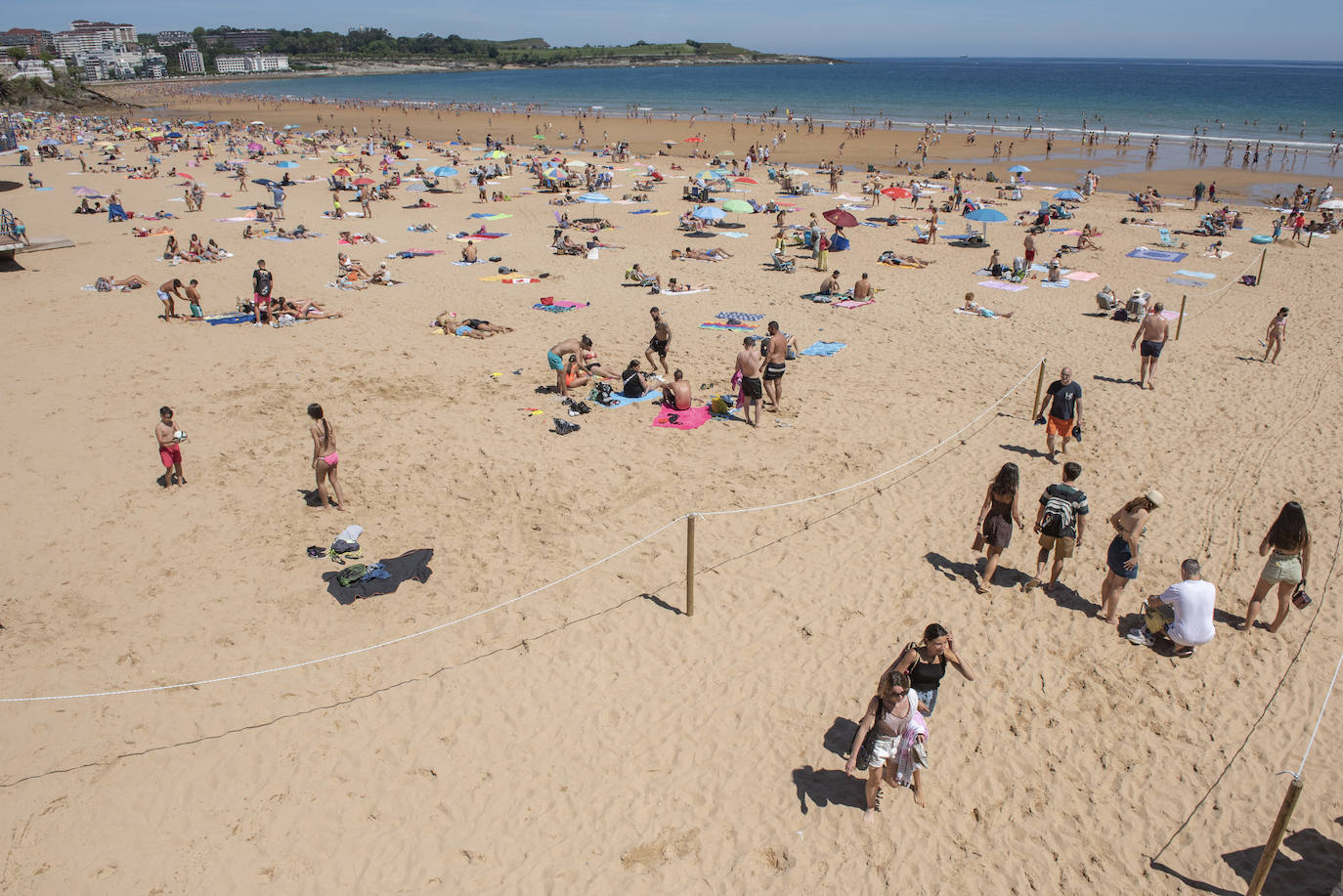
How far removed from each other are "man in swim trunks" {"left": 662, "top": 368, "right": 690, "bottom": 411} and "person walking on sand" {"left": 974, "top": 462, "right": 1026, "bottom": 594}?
5.08 m

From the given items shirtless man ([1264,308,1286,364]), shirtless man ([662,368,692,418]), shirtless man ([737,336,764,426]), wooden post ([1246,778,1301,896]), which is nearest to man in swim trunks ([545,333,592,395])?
shirtless man ([662,368,692,418])

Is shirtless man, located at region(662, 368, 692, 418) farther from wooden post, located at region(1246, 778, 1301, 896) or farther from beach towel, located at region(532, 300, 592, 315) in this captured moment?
wooden post, located at region(1246, 778, 1301, 896)

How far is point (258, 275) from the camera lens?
15469mm

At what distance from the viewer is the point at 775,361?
11.5 metres

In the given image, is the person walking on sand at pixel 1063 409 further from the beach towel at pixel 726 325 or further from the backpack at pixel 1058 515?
the beach towel at pixel 726 325

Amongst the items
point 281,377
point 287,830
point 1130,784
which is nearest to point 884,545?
point 1130,784

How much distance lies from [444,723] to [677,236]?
20.7 metres

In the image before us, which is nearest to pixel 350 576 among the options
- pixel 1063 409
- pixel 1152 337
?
pixel 1063 409

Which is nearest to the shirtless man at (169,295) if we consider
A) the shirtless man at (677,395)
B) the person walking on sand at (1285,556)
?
the shirtless man at (677,395)

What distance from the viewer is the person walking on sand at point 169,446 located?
921 centimetres

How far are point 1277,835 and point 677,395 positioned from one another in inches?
338

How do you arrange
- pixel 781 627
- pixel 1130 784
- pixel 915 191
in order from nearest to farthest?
pixel 1130 784, pixel 781 627, pixel 915 191

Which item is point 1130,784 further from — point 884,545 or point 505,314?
point 505,314

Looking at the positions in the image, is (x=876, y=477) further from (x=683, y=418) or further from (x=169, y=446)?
(x=169, y=446)
